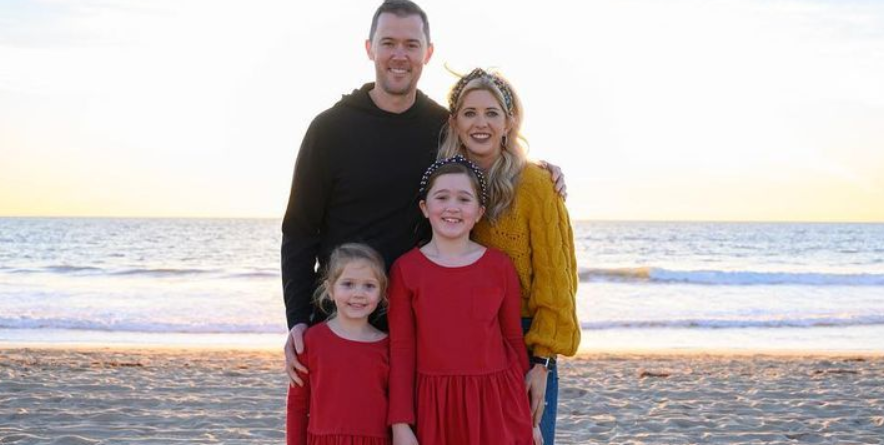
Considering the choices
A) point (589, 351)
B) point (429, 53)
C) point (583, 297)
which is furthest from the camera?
point (583, 297)

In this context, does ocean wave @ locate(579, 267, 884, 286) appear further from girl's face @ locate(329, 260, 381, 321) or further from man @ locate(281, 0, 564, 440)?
girl's face @ locate(329, 260, 381, 321)

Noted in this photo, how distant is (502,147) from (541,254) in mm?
437

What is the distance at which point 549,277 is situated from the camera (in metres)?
3.00

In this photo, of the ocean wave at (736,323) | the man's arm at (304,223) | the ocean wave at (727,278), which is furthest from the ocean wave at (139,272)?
the man's arm at (304,223)

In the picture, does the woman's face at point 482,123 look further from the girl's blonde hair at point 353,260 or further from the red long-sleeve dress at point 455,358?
the girl's blonde hair at point 353,260

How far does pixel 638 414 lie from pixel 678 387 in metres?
1.20

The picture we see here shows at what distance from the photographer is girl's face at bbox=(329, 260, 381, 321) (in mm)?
3045

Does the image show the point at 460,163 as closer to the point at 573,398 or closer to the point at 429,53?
the point at 429,53

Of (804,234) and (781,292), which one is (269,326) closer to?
(781,292)

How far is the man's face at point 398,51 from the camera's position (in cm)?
320

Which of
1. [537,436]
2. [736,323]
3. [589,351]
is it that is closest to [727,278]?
[736,323]

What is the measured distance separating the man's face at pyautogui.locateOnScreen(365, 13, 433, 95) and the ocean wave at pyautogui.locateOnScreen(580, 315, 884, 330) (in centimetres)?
992

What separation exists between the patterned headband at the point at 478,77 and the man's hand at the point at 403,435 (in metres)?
1.14

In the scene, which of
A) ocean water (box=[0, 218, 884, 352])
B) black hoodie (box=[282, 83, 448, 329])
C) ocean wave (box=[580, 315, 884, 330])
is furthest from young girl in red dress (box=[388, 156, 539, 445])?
ocean wave (box=[580, 315, 884, 330])
